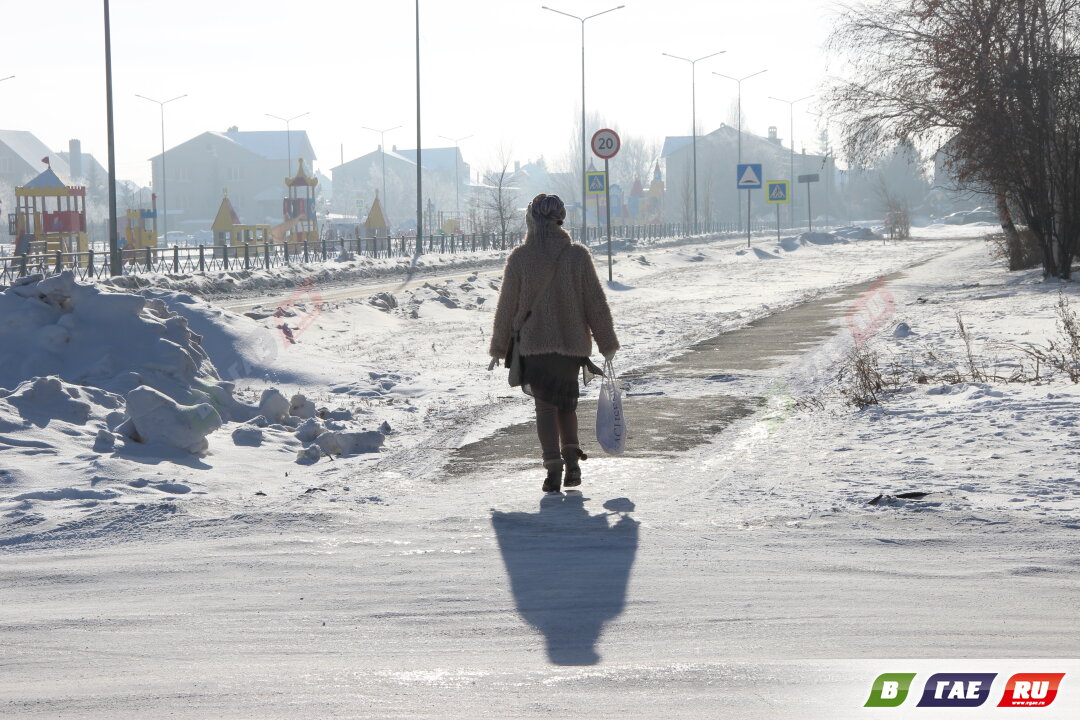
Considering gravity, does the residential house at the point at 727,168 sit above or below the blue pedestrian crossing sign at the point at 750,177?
above

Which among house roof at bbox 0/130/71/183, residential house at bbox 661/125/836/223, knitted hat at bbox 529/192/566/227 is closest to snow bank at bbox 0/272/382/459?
knitted hat at bbox 529/192/566/227

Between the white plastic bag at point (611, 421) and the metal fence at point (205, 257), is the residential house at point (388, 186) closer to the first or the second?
the metal fence at point (205, 257)

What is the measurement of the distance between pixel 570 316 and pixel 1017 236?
23692 millimetres

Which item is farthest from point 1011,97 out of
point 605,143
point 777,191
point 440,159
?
point 440,159

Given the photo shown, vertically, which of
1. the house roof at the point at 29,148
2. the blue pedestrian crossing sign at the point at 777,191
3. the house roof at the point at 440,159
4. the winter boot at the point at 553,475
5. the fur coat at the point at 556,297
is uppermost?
the house roof at the point at 440,159

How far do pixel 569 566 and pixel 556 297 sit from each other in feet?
5.92

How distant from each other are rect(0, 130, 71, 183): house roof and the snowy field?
11044 cm

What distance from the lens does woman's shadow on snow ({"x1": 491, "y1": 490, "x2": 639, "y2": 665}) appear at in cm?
434

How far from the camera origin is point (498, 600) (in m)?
4.70

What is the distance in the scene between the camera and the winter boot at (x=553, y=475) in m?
6.60

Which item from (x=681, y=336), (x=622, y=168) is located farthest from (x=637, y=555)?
(x=622, y=168)

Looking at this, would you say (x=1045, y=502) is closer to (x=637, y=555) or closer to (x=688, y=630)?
(x=637, y=555)

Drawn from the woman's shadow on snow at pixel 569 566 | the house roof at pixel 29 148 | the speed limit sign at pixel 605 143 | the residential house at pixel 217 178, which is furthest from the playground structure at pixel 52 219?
the house roof at pixel 29 148

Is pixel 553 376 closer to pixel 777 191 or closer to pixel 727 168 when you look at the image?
pixel 777 191
